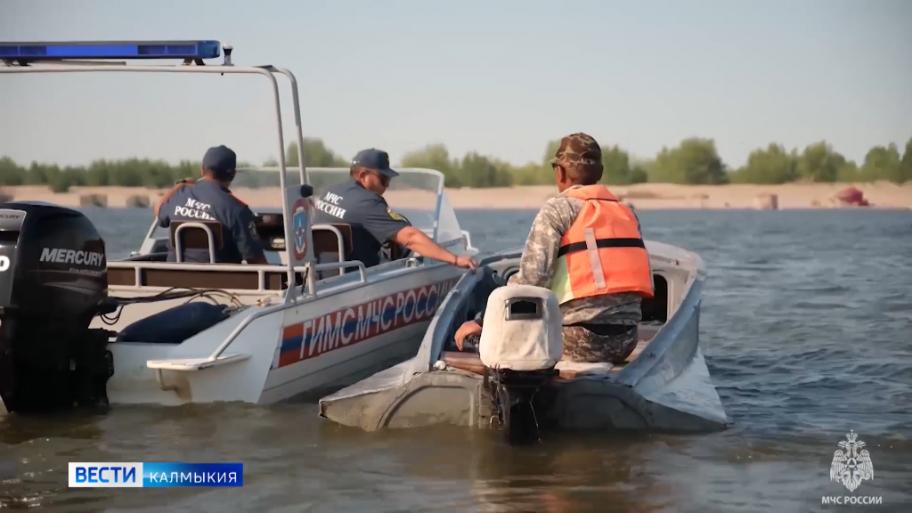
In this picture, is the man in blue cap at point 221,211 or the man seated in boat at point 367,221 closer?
the man in blue cap at point 221,211

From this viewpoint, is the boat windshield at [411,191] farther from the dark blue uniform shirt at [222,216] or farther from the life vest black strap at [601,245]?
the life vest black strap at [601,245]

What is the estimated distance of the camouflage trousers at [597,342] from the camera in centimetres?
616

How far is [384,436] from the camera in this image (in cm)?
627

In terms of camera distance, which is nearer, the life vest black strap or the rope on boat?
the life vest black strap

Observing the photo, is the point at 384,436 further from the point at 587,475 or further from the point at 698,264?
the point at 698,264

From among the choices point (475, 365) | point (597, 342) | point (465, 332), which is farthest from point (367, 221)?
point (597, 342)

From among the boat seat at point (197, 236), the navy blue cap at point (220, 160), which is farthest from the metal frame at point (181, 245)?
the navy blue cap at point (220, 160)

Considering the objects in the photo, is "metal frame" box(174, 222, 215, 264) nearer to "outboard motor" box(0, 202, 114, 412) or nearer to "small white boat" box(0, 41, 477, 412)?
"small white boat" box(0, 41, 477, 412)

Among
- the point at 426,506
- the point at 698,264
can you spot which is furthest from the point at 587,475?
the point at 698,264

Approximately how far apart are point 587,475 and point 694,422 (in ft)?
3.19

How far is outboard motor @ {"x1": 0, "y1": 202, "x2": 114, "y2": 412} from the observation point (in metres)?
6.16

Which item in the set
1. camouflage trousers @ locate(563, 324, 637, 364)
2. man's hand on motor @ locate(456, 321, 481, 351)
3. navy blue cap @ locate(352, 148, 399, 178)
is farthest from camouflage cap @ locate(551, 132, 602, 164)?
navy blue cap @ locate(352, 148, 399, 178)

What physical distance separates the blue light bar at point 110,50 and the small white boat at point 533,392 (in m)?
2.08

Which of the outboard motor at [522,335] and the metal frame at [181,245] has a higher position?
the metal frame at [181,245]
